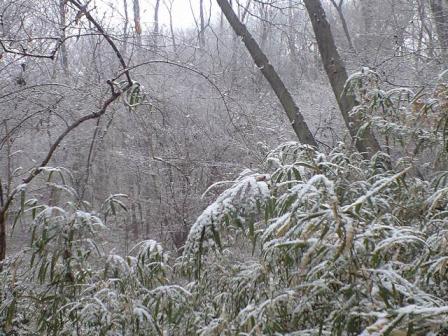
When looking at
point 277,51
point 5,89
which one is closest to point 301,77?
point 277,51

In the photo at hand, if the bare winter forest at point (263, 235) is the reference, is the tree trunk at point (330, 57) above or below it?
above

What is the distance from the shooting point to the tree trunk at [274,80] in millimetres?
4208

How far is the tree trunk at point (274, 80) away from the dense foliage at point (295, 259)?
4.83ft

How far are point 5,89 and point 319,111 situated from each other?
5.81 m

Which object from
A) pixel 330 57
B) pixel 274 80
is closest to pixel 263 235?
pixel 330 57

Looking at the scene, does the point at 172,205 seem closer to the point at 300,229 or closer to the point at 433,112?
the point at 433,112

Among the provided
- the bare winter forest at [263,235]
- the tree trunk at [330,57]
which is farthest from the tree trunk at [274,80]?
the tree trunk at [330,57]

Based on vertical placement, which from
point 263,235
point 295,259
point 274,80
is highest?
point 274,80

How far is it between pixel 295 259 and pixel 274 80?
10.5ft

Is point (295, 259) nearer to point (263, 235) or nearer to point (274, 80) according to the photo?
point (263, 235)

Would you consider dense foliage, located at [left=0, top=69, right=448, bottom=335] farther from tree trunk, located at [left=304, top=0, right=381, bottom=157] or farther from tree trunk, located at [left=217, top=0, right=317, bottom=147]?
tree trunk, located at [left=217, top=0, right=317, bottom=147]

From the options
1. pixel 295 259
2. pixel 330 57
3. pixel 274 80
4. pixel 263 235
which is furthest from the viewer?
pixel 274 80

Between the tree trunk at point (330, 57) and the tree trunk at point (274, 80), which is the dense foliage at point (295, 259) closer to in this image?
the tree trunk at point (330, 57)

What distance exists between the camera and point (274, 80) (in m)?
4.53
